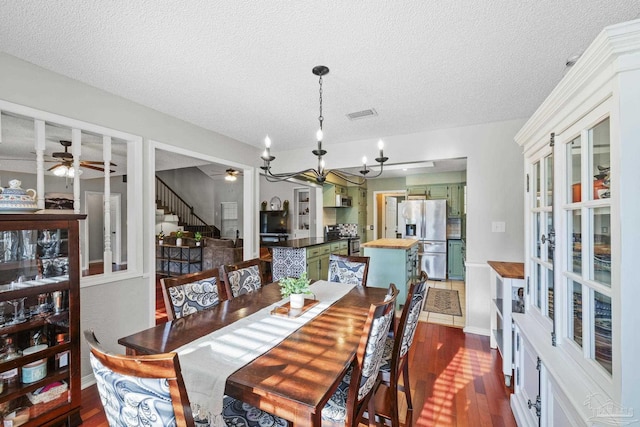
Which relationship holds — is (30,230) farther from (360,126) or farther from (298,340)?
(360,126)

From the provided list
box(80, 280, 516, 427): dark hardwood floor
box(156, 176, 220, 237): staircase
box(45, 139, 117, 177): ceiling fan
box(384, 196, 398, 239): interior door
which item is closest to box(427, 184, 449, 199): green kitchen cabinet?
box(384, 196, 398, 239): interior door

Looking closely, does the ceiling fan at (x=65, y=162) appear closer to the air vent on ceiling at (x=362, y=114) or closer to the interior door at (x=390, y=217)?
the air vent on ceiling at (x=362, y=114)

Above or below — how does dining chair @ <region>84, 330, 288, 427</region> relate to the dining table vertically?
above

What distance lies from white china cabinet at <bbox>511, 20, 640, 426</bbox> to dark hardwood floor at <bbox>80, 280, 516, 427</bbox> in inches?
13.3

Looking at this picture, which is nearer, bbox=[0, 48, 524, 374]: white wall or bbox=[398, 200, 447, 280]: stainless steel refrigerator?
bbox=[0, 48, 524, 374]: white wall

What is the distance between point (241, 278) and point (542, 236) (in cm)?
221

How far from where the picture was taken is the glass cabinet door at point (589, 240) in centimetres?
97

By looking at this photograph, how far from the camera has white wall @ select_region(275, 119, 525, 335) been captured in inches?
127

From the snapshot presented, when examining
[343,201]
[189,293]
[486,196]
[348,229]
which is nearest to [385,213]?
[348,229]

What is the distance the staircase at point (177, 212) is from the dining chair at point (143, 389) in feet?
26.8

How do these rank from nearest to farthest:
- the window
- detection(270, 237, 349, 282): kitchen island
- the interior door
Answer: the window < detection(270, 237, 349, 282): kitchen island < the interior door

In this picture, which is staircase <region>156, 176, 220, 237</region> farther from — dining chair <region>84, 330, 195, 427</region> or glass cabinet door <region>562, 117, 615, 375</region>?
glass cabinet door <region>562, 117, 615, 375</region>

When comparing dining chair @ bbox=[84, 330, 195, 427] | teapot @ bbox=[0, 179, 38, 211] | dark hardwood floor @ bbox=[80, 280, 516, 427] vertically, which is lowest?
dark hardwood floor @ bbox=[80, 280, 516, 427]

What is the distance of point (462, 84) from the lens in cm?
233
